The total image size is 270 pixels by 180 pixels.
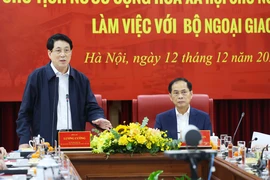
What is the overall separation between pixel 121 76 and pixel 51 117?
1135 millimetres

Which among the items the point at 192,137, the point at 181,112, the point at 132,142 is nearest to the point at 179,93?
the point at 181,112

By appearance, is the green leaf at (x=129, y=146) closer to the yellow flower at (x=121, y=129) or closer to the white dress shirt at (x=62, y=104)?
the yellow flower at (x=121, y=129)

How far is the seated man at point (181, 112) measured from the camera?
361 centimetres

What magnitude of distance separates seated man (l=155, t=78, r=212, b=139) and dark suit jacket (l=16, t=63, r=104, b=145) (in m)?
0.45

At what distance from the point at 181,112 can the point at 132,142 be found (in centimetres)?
97

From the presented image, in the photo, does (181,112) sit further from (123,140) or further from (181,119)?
(123,140)

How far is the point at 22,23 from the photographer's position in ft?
14.4

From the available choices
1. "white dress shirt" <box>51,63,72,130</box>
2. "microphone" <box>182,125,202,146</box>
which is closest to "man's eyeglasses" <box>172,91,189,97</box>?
"white dress shirt" <box>51,63,72,130</box>

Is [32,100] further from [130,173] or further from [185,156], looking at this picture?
[185,156]

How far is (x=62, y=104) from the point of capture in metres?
3.49

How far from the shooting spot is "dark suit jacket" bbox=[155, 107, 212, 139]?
3623mm

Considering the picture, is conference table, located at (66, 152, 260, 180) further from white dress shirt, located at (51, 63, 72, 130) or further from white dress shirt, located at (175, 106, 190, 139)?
white dress shirt, located at (175, 106, 190, 139)

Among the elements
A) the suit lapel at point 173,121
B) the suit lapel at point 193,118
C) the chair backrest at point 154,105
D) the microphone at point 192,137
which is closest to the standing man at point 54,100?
the chair backrest at point 154,105

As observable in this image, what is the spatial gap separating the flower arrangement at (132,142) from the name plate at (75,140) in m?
0.10
